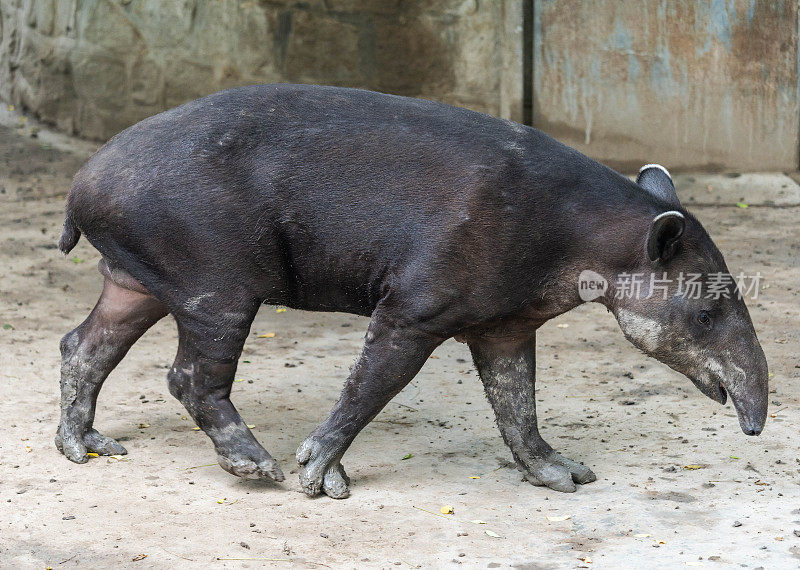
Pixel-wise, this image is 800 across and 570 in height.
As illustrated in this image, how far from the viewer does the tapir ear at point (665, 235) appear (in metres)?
4.46

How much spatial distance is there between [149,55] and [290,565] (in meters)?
7.80

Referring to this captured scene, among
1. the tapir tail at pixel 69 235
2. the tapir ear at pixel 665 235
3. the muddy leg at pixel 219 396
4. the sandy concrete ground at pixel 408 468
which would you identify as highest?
the tapir ear at pixel 665 235

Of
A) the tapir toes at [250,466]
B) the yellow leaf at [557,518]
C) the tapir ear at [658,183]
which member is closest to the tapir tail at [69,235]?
the tapir toes at [250,466]

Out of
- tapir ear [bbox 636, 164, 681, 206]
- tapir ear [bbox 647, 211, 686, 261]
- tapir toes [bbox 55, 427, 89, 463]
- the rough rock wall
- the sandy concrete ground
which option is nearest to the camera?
the sandy concrete ground

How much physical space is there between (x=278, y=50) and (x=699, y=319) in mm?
6806

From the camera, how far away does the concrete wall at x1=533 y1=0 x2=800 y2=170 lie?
998 cm

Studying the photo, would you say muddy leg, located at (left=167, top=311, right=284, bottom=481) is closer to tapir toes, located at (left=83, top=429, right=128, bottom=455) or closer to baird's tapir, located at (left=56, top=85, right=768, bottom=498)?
baird's tapir, located at (left=56, top=85, right=768, bottom=498)

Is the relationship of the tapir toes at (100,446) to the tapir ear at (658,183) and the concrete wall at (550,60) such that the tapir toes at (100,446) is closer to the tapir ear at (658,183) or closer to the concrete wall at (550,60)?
the tapir ear at (658,183)

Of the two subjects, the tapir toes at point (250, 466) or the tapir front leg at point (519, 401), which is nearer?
the tapir toes at point (250, 466)

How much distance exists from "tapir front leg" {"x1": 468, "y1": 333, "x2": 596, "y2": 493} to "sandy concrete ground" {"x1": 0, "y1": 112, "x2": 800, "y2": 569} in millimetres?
103

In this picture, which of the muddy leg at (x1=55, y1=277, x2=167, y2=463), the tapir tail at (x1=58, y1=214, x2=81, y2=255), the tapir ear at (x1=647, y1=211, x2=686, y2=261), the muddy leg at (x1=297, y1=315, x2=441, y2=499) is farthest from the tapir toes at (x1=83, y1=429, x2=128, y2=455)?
the tapir ear at (x1=647, y1=211, x2=686, y2=261)

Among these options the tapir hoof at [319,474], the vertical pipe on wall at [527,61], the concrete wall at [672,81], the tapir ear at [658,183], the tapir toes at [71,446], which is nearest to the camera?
the tapir hoof at [319,474]

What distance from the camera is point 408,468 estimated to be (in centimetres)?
523

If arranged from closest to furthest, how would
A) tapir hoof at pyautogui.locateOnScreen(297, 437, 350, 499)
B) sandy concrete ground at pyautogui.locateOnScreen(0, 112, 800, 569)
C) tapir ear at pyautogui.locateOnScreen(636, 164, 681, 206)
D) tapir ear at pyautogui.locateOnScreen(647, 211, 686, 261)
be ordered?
sandy concrete ground at pyautogui.locateOnScreen(0, 112, 800, 569) → tapir ear at pyautogui.locateOnScreen(647, 211, 686, 261) → tapir hoof at pyautogui.locateOnScreen(297, 437, 350, 499) → tapir ear at pyautogui.locateOnScreen(636, 164, 681, 206)
